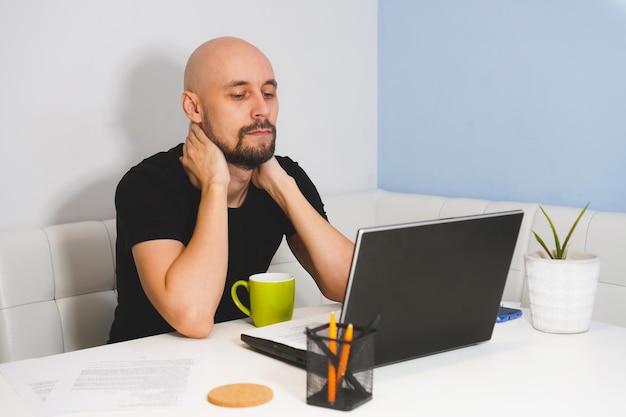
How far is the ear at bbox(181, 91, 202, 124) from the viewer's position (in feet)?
5.75

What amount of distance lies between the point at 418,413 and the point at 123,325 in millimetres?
920

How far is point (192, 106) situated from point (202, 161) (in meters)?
0.18

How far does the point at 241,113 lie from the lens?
168 cm

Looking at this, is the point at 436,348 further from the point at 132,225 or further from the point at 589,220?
the point at 589,220

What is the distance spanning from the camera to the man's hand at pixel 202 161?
1.60 metres

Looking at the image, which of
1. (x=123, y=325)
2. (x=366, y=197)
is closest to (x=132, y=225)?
(x=123, y=325)

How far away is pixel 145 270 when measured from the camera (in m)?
1.42

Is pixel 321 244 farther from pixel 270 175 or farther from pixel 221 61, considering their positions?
pixel 221 61

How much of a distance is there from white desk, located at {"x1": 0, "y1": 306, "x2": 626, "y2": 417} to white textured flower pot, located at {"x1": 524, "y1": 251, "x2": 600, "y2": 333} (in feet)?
0.08

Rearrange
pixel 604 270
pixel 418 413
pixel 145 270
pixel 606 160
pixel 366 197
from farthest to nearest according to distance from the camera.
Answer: pixel 366 197
pixel 606 160
pixel 604 270
pixel 145 270
pixel 418 413

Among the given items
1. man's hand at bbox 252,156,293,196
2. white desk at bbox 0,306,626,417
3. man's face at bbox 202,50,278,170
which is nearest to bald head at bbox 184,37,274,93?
man's face at bbox 202,50,278,170

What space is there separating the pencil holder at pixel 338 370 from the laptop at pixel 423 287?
0.06 meters

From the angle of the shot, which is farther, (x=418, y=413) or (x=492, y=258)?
(x=492, y=258)

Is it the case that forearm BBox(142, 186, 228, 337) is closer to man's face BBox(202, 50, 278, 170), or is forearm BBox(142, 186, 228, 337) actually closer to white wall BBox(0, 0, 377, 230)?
man's face BBox(202, 50, 278, 170)
